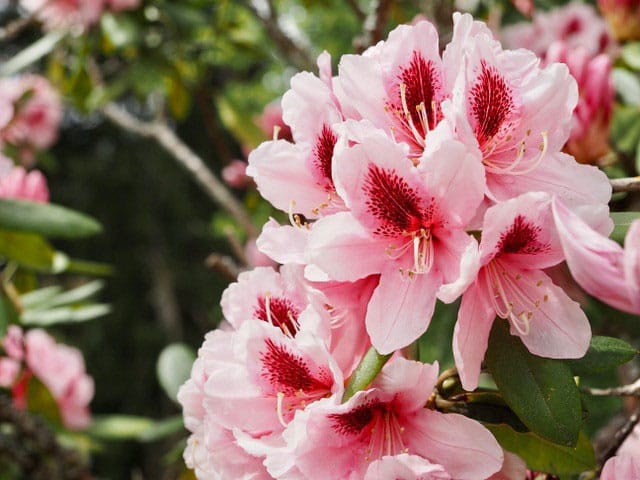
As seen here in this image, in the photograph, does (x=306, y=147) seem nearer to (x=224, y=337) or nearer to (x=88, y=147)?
(x=224, y=337)

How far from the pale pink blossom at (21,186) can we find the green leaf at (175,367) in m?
0.32

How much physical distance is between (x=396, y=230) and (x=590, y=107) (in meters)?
0.72

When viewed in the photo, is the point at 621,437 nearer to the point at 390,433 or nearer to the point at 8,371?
the point at 390,433

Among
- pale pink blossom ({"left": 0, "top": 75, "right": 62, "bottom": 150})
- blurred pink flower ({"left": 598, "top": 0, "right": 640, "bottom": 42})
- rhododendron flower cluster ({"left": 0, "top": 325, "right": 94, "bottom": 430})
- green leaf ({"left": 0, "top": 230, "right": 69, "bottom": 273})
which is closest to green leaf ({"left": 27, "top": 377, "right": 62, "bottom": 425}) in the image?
rhododendron flower cluster ({"left": 0, "top": 325, "right": 94, "bottom": 430})

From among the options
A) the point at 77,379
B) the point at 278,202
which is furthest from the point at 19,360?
the point at 278,202

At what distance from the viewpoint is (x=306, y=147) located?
0.60 m

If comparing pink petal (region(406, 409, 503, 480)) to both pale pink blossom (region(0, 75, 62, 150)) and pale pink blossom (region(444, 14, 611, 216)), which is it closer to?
pale pink blossom (region(444, 14, 611, 216))

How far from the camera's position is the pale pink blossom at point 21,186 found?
1.25 metres

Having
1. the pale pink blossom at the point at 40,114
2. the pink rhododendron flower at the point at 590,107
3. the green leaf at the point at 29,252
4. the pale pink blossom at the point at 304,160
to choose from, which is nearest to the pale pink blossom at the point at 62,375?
the green leaf at the point at 29,252

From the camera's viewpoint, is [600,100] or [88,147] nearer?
[600,100]

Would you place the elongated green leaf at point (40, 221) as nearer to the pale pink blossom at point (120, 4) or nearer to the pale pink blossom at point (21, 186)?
the pale pink blossom at point (21, 186)

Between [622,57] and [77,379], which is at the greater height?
[622,57]

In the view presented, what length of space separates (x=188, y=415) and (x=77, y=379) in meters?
1.30

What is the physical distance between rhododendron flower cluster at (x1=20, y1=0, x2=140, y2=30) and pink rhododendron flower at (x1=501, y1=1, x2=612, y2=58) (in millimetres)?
832
